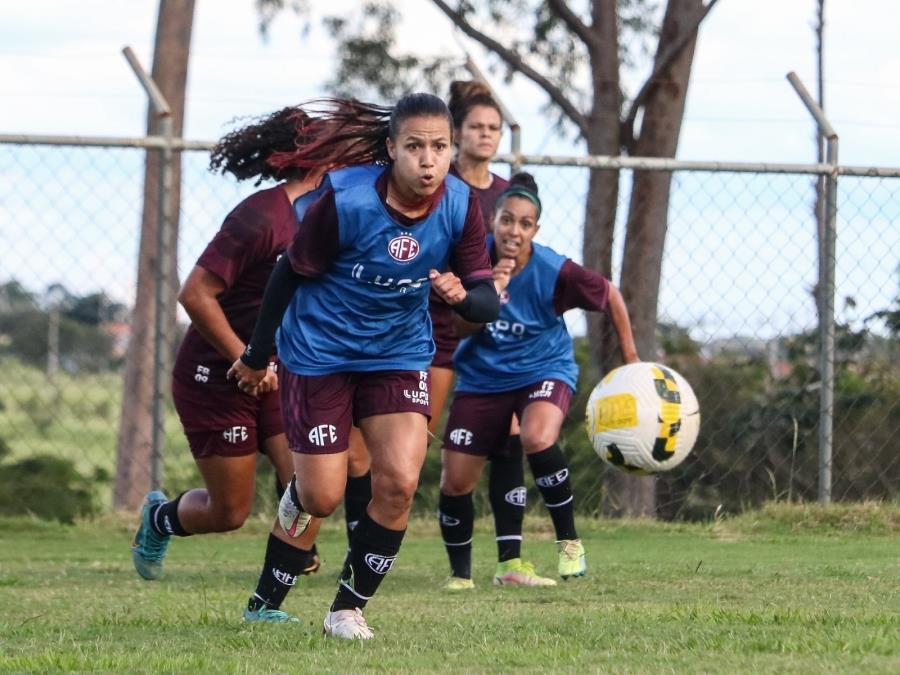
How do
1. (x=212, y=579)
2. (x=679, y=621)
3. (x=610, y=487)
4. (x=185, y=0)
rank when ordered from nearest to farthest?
1. (x=679, y=621)
2. (x=212, y=579)
3. (x=610, y=487)
4. (x=185, y=0)

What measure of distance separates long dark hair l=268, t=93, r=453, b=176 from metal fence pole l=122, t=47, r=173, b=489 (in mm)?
3288

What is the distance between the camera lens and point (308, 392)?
206 inches

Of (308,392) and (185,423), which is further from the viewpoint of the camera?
(185,423)

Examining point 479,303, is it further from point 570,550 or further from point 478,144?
point 478,144

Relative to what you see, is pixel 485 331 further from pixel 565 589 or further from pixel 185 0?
pixel 185 0

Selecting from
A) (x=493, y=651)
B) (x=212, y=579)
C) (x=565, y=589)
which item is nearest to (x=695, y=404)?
(x=565, y=589)

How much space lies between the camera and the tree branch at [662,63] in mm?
11992

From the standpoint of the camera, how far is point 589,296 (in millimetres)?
7445

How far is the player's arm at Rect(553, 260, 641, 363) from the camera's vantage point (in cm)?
742

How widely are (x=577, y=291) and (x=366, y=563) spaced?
2.73m

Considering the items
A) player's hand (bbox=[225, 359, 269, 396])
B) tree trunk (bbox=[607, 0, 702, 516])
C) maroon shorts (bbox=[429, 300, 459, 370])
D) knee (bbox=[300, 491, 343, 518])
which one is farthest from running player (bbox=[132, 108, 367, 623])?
tree trunk (bbox=[607, 0, 702, 516])

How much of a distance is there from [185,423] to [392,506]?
6.50 ft

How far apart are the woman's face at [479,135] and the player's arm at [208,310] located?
181 cm

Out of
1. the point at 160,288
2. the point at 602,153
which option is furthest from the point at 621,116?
the point at 160,288
